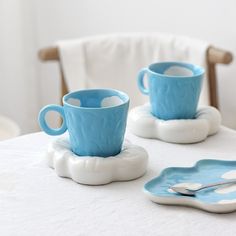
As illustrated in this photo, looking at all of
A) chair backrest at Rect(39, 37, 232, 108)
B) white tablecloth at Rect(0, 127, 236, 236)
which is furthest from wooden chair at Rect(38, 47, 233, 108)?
white tablecloth at Rect(0, 127, 236, 236)

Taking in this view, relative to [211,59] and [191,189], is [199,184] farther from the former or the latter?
[211,59]

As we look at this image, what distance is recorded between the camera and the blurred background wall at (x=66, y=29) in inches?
61.9

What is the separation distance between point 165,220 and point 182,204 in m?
0.05

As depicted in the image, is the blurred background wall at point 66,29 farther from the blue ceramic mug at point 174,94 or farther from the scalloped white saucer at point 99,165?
the scalloped white saucer at point 99,165

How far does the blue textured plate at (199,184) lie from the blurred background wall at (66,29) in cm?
75

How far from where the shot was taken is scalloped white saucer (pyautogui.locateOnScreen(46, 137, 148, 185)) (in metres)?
0.79

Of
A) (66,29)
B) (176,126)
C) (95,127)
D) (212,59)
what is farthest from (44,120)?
(66,29)

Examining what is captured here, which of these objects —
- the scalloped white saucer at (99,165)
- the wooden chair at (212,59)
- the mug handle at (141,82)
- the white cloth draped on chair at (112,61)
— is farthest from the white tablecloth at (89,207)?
the white cloth draped on chair at (112,61)

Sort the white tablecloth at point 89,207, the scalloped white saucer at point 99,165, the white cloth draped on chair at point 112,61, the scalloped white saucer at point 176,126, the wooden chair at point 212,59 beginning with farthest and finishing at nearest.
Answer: the white cloth draped on chair at point 112,61
the wooden chair at point 212,59
the scalloped white saucer at point 176,126
the scalloped white saucer at point 99,165
the white tablecloth at point 89,207

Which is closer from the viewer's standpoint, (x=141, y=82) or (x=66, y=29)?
(x=141, y=82)

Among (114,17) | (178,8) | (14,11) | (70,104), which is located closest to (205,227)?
(70,104)

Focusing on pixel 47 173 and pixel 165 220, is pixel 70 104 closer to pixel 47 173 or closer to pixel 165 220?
pixel 47 173

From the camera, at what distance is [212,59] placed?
1405 millimetres

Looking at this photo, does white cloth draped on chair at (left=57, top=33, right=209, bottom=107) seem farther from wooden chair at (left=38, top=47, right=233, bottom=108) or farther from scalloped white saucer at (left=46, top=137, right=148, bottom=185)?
scalloped white saucer at (left=46, top=137, right=148, bottom=185)
